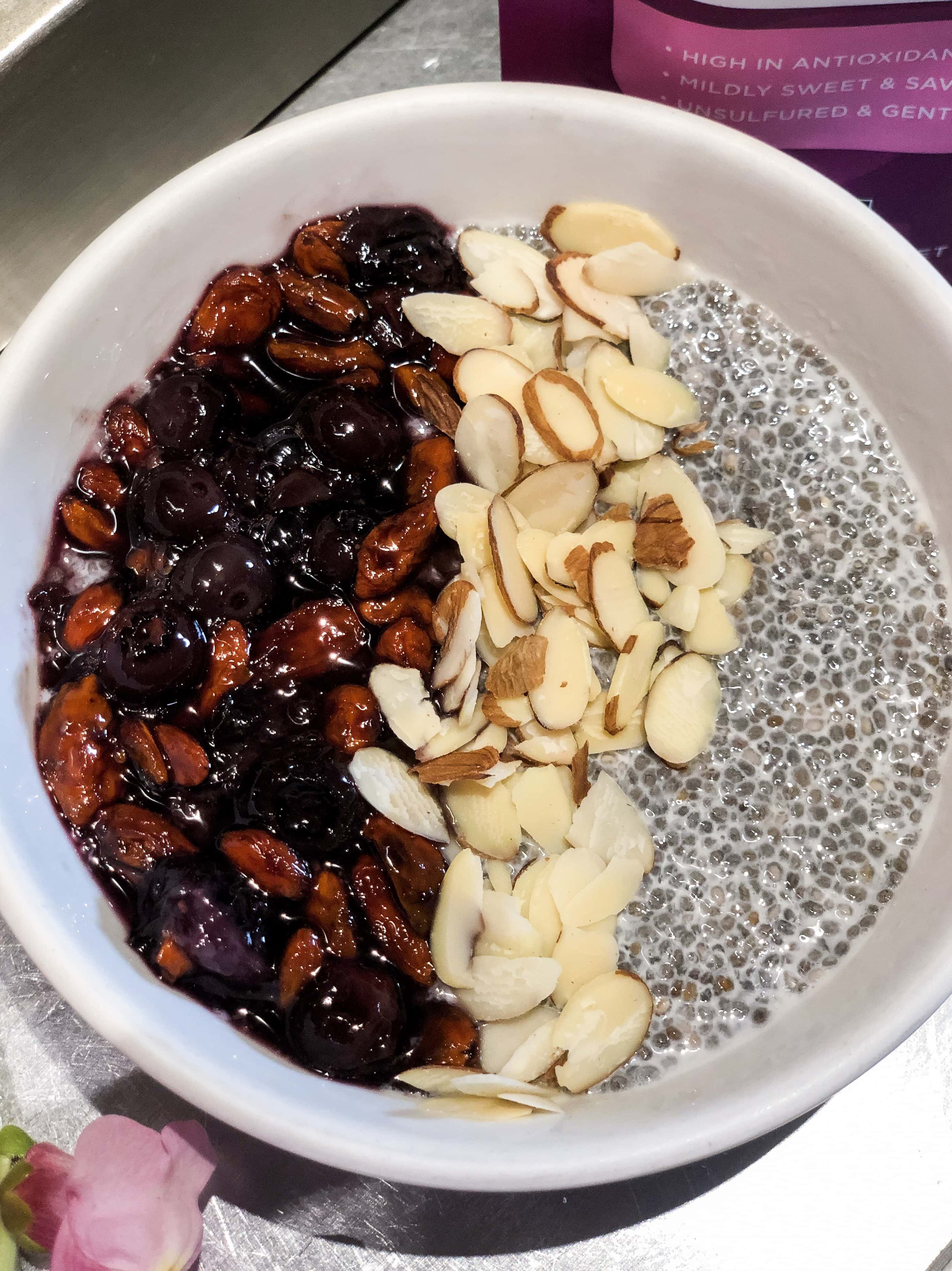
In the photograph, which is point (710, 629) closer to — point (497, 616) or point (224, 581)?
point (497, 616)

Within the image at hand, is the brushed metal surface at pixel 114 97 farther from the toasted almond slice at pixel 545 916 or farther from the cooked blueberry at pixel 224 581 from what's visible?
the toasted almond slice at pixel 545 916

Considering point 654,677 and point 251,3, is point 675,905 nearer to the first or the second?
point 654,677

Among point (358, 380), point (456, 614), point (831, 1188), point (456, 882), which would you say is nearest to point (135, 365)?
point (358, 380)

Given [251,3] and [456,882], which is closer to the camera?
[456,882]

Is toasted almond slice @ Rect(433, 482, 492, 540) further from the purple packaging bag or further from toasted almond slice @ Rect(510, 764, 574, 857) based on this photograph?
the purple packaging bag

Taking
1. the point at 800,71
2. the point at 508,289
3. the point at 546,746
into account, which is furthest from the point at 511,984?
the point at 800,71

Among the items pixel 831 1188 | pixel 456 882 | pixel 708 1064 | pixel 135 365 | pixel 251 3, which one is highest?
pixel 251 3

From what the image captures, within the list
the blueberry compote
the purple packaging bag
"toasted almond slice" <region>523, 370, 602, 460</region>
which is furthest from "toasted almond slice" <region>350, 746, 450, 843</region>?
the purple packaging bag
